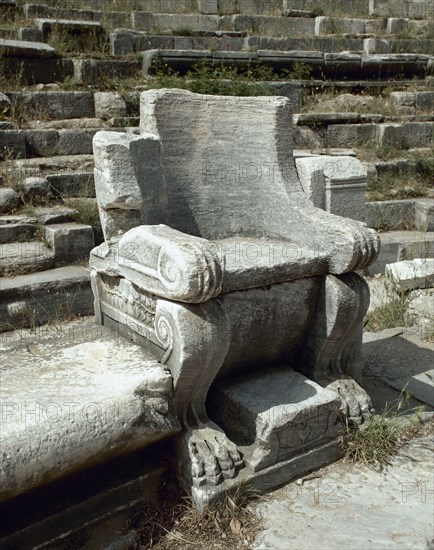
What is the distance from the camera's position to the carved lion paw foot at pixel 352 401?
3.21 meters

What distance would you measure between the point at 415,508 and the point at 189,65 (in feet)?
24.7

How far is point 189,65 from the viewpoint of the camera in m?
8.98

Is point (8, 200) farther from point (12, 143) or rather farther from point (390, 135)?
point (390, 135)

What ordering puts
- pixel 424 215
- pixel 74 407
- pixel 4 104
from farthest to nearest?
pixel 424 215 < pixel 4 104 < pixel 74 407

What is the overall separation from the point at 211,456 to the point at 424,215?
199 inches

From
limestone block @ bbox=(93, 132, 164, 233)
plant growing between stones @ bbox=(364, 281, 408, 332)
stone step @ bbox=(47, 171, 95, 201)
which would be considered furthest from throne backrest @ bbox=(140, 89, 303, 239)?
stone step @ bbox=(47, 171, 95, 201)

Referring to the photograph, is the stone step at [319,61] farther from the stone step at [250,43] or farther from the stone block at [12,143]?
the stone block at [12,143]

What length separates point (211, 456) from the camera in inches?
107

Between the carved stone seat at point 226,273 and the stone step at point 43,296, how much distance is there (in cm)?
160

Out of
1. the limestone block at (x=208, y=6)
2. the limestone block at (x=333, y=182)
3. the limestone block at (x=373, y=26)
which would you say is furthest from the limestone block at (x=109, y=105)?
the limestone block at (x=373, y=26)

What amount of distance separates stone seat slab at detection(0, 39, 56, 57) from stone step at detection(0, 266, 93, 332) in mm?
3873

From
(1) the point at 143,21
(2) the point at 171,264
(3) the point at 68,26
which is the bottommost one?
(2) the point at 171,264

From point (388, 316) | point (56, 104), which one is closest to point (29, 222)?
point (56, 104)

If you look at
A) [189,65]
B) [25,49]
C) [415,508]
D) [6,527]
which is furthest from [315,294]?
[189,65]
